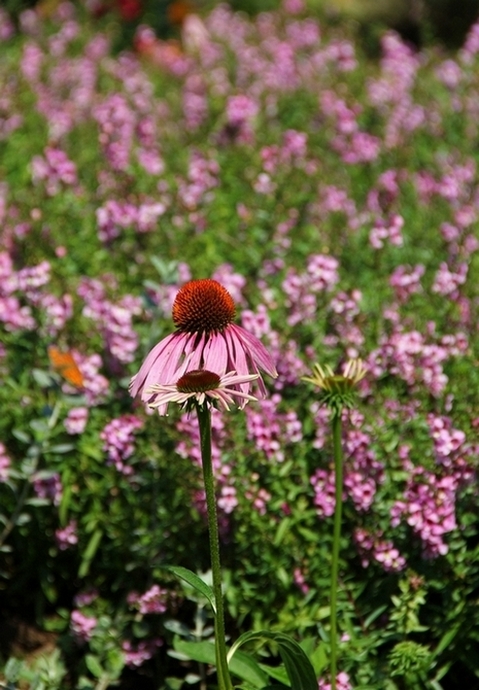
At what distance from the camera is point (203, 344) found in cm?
219

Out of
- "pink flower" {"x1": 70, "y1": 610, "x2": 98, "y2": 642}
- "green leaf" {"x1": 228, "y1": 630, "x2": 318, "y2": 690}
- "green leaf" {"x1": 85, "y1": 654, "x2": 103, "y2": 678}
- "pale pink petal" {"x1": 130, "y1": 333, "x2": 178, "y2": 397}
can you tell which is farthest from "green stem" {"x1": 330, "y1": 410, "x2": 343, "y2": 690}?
"pink flower" {"x1": 70, "y1": 610, "x2": 98, "y2": 642}

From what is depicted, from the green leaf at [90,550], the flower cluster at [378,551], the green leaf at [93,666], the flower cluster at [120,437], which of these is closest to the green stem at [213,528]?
the flower cluster at [378,551]

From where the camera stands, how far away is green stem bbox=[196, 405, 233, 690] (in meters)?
2.11

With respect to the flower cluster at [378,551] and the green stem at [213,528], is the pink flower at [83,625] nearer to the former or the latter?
the flower cluster at [378,551]

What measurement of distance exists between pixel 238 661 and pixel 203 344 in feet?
3.28

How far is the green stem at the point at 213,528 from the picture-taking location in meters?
2.11

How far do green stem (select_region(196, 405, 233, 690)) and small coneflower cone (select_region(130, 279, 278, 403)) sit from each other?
110mm

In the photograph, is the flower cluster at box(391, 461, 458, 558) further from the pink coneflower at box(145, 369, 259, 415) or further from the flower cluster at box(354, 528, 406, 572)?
the pink coneflower at box(145, 369, 259, 415)

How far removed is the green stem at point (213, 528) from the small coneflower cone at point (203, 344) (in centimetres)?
11

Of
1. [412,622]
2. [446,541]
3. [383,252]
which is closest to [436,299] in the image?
[383,252]

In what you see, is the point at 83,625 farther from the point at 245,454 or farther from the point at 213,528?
the point at 213,528

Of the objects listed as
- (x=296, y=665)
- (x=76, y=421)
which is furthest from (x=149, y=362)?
(x=76, y=421)

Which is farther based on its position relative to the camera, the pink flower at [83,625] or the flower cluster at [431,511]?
the pink flower at [83,625]

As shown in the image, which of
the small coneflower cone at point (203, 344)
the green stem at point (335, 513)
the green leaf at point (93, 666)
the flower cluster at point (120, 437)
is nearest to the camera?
the small coneflower cone at point (203, 344)
